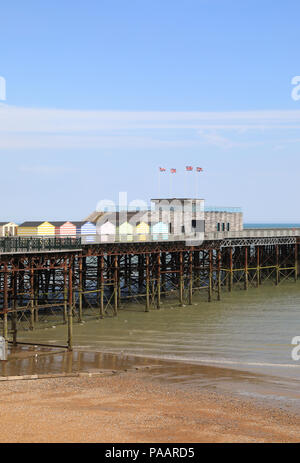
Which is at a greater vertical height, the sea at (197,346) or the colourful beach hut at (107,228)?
the colourful beach hut at (107,228)

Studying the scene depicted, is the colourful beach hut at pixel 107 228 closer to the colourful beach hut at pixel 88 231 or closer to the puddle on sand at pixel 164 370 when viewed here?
the colourful beach hut at pixel 88 231

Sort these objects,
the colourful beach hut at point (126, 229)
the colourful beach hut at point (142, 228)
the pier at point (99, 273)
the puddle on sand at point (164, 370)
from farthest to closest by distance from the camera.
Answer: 1. the colourful beach hut at point (142, 228)
2. the colourful beach hut at point (126, 229)
3. the pier at point (99, 273)
4. the puddle on sand at point (164, 370)

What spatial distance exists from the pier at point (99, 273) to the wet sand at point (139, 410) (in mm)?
6935

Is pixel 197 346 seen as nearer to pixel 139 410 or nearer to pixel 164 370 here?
pixel 164 370

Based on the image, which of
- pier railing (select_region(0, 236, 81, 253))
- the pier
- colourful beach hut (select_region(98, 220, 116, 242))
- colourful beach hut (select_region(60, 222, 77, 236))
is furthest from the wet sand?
colourful beach hut (select_region(98, 220, 116, 242))

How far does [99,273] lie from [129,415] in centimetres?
2464

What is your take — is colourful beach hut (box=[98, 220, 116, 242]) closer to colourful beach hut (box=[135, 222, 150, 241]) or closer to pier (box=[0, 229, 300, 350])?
pier (box=[0, 229, 300, 350])

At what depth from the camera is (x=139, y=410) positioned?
22703 mm

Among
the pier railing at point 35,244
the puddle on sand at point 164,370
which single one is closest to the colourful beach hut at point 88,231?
the pier railing at point 35,244

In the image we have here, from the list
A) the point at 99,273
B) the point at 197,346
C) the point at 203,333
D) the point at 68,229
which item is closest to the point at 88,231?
the point at 68,229

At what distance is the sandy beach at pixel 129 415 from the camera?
2011 cm

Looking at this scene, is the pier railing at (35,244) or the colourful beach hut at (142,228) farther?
the colourful beach hut at (142,228)

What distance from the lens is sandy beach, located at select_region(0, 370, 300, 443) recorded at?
66.0ft

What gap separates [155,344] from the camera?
1403 inches
